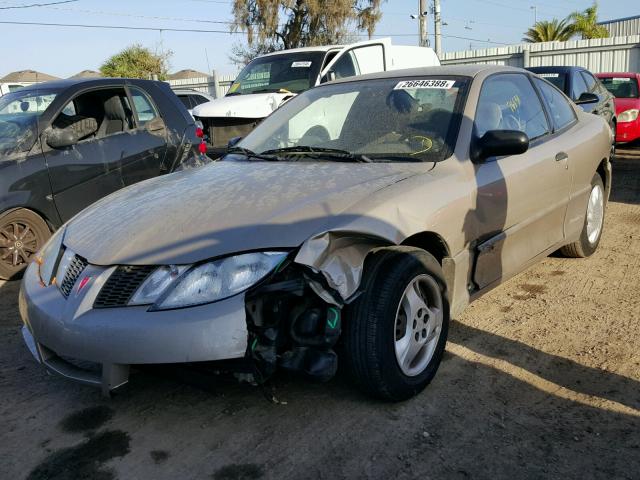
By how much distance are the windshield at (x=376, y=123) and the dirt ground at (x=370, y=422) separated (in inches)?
47.8

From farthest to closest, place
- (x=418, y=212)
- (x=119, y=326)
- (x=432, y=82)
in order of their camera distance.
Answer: (x=432, y=82), (x=418, y=212), (x=119, y=326)

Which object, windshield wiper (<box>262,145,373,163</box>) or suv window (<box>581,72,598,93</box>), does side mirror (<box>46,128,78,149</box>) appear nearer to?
windshield wiper (<box>262,145,373,163</box>)

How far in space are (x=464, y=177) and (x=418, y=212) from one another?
536mm

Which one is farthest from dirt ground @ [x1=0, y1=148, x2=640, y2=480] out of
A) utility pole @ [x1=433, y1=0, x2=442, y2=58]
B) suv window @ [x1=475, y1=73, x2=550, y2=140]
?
utility pole @ [x1=433, y1=0, x2=442, y2=58]

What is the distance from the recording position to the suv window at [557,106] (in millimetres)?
4746

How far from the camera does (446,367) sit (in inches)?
136

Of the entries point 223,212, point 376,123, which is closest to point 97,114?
point 376,123

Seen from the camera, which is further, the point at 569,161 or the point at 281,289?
the point at 569,161

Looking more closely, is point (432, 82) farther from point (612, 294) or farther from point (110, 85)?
point (110, 85)

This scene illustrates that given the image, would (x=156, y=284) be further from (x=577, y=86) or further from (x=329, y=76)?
(x=577, y=86)

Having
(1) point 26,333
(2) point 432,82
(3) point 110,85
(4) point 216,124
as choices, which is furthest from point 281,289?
(4) point 216,124

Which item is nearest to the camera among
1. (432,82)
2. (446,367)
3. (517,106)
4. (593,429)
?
(593,429)

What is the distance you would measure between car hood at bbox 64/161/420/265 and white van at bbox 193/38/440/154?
6081mm

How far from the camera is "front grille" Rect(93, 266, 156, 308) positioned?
2709mm
